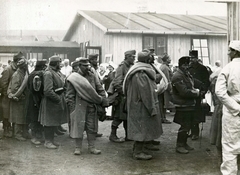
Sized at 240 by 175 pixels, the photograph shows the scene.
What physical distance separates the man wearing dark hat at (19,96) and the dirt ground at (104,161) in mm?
464

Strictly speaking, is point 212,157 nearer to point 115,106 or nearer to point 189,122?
point 189,122

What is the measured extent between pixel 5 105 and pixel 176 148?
4.08m

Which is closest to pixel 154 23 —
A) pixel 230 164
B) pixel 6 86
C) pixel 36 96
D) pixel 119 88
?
pixel 119 88

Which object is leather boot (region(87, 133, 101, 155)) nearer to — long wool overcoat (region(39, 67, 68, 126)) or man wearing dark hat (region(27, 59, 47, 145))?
long wool overcoat (region(39, 67, 68, 126))

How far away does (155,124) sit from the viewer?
6.16 meters

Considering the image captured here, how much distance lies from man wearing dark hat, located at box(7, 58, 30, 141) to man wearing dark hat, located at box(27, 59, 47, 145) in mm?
162

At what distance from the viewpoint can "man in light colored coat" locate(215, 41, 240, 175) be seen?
470 cm

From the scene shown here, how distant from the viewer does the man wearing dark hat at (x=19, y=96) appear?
7.70 meters

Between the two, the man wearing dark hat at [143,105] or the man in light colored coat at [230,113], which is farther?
the man wearing dark hat at [143,105]

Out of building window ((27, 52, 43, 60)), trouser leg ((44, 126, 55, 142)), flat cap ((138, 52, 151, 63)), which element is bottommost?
trouser leg ((44, 126, 55, 142))

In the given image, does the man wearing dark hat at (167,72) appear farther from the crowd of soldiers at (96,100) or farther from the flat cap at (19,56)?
the flat cap at (19,56)

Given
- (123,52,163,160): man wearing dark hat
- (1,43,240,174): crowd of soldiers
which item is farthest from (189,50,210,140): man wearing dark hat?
(123,52,163,160): man wearing dark hat

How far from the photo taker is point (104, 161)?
6.14m

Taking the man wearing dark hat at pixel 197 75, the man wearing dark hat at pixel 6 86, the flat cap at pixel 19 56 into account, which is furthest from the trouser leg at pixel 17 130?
the man wearing dark hat at pixel 197 75
